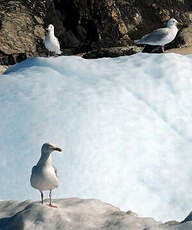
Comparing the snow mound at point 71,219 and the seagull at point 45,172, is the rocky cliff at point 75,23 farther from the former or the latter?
the snow mound at point 71,219

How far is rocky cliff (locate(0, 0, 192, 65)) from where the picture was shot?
68.7 ft

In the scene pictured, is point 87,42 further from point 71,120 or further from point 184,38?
point 71,120

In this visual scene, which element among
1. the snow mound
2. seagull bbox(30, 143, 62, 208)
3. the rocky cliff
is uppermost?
seagull bbox(30, 143, 62, 208)

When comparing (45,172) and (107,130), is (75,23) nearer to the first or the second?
(107,130)

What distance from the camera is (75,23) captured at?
23578 mm

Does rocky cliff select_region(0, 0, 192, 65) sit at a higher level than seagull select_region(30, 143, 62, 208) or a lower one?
lower

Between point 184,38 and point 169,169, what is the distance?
34.2 ft

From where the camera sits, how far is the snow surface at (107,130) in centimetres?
771

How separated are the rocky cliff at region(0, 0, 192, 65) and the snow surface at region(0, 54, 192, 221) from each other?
9932 millimetres

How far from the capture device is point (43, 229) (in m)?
5.05

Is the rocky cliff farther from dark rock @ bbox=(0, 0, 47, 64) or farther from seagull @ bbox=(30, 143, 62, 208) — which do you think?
seagull @ bbox=(30, 143, 62, 208)

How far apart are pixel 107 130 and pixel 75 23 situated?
15761mm

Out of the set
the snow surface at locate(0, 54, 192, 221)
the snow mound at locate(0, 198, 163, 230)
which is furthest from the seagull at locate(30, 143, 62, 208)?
the snow surface at locate(0, 54, 192, 221)

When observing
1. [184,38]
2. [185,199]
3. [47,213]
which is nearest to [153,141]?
[185,199]
